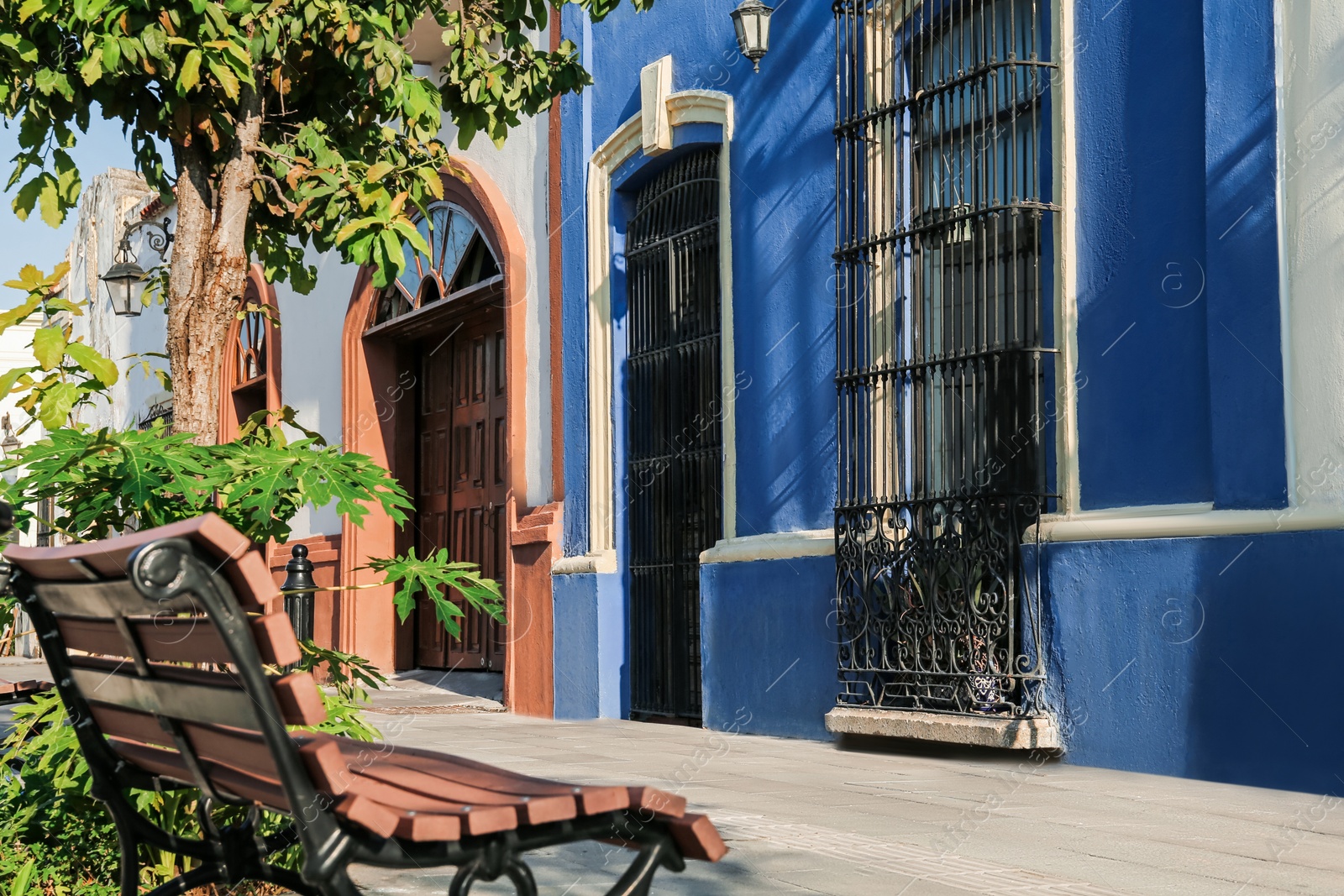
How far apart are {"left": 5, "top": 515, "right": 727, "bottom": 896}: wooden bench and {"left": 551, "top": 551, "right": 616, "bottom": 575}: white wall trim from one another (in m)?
7.74

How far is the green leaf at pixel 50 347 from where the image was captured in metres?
4.50

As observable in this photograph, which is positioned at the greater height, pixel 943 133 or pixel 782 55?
pixel 782 55

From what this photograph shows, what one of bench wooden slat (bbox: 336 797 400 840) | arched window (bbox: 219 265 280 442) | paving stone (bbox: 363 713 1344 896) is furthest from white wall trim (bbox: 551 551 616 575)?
bench wooden slat (bbox: 336 797 400 840)

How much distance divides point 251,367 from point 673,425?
9.91 metres

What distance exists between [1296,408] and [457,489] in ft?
30.7

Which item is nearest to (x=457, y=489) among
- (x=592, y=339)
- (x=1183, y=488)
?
(x=592, y=339)

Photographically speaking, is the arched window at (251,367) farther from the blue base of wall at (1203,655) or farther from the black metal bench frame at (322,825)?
the black metal bench frame at (322,825)

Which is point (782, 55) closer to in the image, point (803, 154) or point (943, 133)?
point (803, 154)

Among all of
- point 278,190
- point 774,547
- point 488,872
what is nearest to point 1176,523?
point 774,547

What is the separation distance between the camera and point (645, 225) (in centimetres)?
1094

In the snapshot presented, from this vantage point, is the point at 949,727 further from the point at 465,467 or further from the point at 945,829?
the point at 465,467

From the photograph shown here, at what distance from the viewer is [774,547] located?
905 centimetres

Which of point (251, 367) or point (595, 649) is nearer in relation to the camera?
point (595, 649)

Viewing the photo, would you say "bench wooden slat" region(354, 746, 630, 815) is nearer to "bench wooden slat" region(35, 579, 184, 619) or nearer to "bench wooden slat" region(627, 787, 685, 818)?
"bench wooden slat" region(627, 787, 685, 818)
